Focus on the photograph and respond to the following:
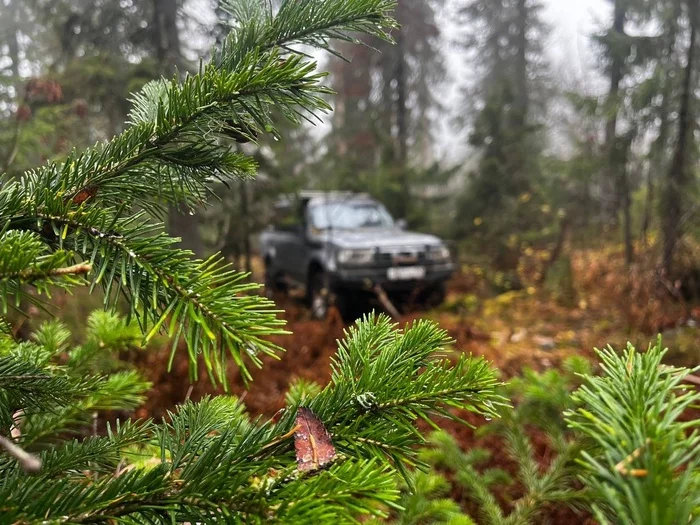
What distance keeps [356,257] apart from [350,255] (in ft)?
0.31

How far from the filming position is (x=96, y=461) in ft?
2.71

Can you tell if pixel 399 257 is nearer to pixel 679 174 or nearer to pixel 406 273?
pixel 406 273

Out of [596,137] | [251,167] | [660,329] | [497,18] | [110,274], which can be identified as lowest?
[660,329]

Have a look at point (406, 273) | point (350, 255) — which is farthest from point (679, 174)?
point (350, 255)

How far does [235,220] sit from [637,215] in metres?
10.3

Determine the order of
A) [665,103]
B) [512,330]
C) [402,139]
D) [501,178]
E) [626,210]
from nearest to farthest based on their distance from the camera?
[512,330] < [665,103] < [626,210] < [501,178] < [402,139]

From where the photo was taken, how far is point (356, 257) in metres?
6.36

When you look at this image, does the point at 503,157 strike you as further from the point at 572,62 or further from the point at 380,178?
the point at 572,62

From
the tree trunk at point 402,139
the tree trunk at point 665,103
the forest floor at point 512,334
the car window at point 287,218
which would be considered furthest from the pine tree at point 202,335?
the tree trunk at point 402,139

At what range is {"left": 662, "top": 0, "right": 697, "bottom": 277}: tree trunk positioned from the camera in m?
6.55

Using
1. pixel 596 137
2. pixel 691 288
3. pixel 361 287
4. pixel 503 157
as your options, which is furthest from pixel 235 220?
pixel 596 137

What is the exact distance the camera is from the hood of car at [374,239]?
21.3 ft

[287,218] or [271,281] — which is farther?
[271,281]

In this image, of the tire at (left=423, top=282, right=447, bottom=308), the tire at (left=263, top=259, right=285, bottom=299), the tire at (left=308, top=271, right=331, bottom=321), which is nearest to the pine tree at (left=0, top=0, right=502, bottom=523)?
the tire at (left=308, top=271, right=331, bottom=321)
